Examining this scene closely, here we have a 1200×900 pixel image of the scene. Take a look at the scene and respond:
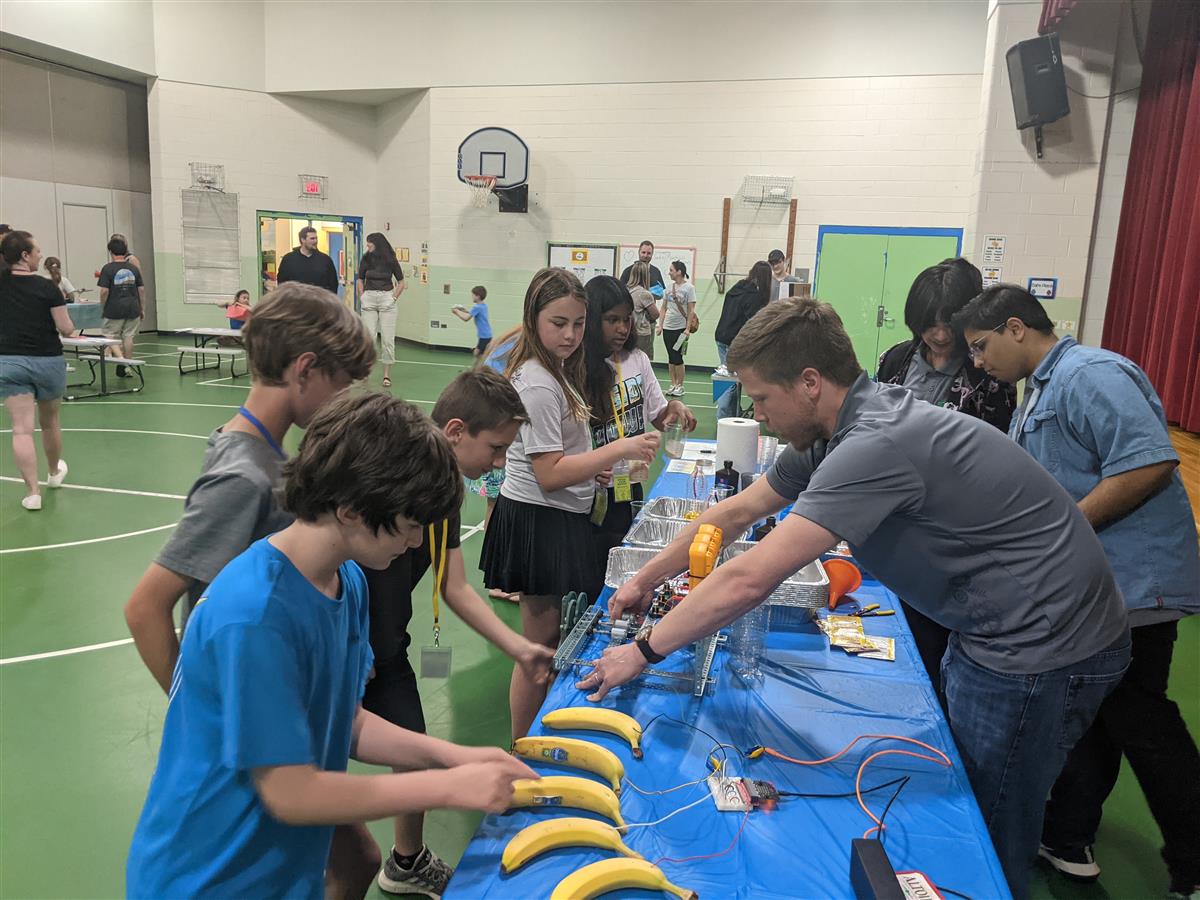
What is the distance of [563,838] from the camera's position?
1370 millimetres

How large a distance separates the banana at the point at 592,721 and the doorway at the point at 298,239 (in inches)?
537

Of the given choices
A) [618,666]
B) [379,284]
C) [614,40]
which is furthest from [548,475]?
[614,40]

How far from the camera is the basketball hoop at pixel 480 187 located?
1263 centimetres

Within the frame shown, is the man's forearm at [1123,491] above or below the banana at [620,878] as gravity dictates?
above

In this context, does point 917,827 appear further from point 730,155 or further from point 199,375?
point 730,155

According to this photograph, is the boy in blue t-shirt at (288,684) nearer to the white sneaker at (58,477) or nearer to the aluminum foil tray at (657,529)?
the aluminum foil tray at (657,529)

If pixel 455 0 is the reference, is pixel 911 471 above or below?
below

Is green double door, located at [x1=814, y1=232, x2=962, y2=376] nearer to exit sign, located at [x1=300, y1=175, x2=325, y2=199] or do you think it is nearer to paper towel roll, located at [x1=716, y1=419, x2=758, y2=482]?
paper towel roll, located at [x1=716, y1=419, x2=758, y2=482]

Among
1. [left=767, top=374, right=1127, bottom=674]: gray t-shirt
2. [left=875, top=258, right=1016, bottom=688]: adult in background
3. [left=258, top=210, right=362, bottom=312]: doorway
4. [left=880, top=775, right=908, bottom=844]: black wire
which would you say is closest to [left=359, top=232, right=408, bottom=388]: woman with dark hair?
[left=258, top=210, right=362, bottom=312]: doorway

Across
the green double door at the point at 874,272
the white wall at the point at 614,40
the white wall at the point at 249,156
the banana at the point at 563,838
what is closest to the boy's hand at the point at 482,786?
the banana at the point at 563,838

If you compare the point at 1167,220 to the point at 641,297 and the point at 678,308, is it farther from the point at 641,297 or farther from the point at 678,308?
the point at 678,308

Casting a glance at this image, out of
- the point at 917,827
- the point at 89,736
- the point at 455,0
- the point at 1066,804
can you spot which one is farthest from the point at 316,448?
the point at 455,0

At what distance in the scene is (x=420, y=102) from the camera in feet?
44.4

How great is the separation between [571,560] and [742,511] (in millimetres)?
621
